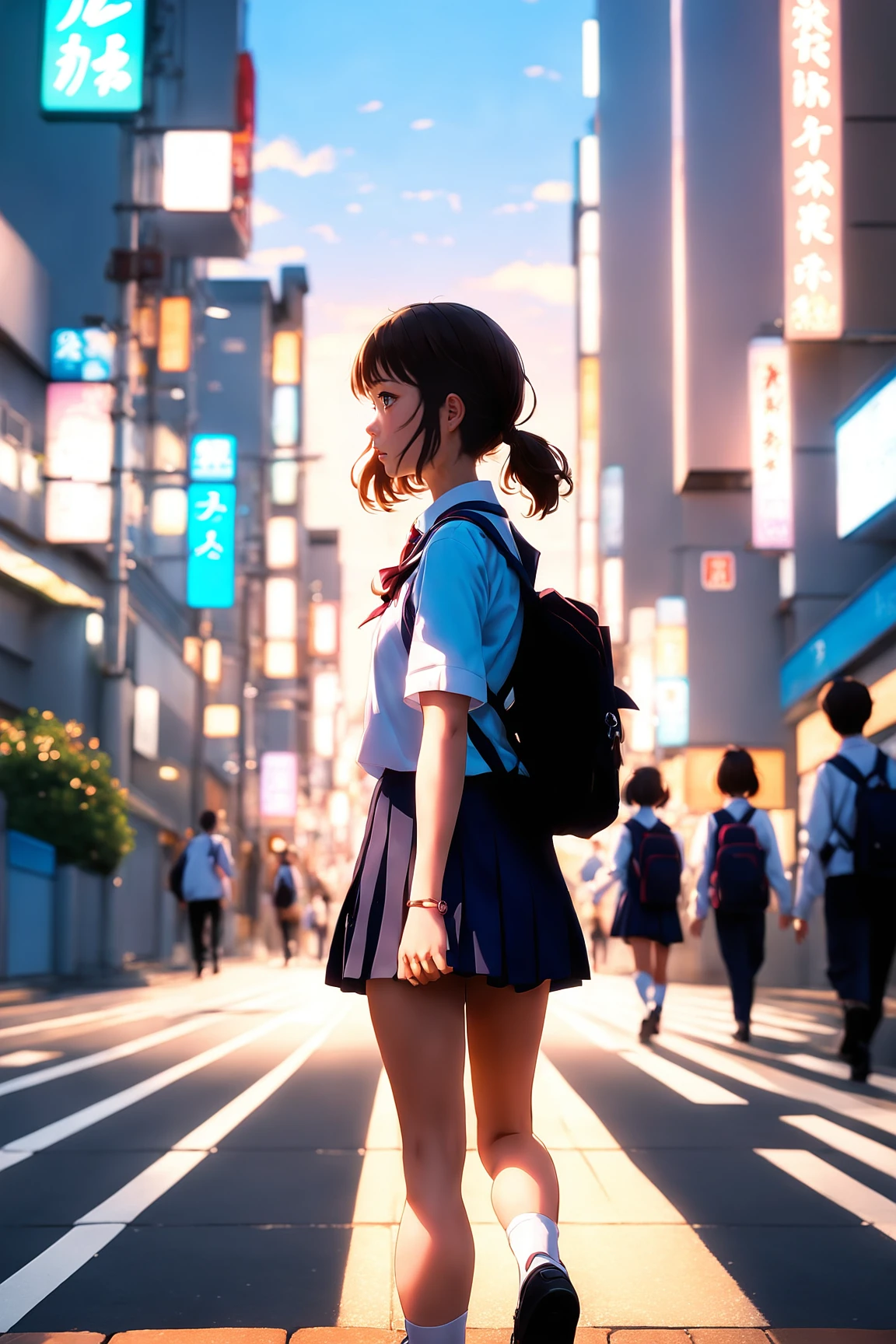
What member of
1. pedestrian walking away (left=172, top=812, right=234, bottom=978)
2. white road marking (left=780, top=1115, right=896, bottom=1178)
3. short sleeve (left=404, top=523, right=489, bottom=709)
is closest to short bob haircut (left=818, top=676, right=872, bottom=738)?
white road marking (left=780, top=1115, right=896, bottom=1178)

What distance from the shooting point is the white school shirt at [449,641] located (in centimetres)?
234

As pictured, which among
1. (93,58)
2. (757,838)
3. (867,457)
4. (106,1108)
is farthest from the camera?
(93,58)

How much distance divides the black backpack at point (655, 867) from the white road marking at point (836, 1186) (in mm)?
4265

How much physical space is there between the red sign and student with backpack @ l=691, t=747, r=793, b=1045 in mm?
19566

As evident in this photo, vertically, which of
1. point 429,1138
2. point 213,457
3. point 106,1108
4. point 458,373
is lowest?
point 106,1108

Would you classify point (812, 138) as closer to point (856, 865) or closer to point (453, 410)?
point (856, 865)

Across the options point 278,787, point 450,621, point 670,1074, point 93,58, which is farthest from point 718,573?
point 278,787

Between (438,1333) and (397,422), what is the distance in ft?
4.94

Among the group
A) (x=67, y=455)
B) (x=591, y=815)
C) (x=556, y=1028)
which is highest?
(x=67, y=455)

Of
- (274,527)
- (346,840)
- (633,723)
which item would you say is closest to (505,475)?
(633,723)

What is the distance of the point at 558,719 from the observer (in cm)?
244

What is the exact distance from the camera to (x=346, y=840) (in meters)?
102

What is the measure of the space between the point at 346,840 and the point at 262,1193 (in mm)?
97597

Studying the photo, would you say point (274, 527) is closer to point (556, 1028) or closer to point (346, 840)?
point (346, 840)
